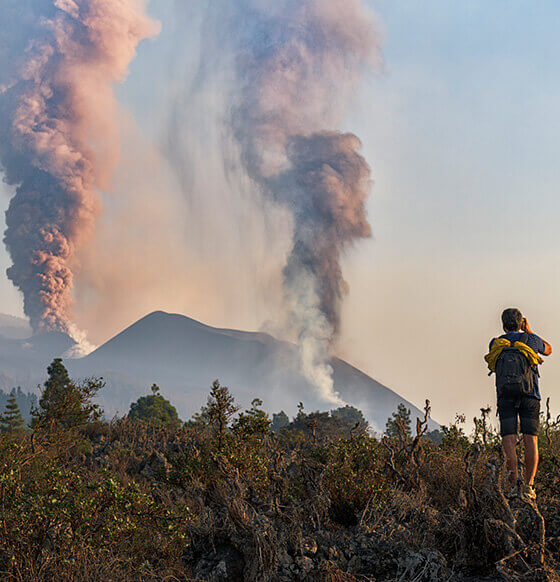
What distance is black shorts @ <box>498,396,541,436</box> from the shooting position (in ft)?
16.4

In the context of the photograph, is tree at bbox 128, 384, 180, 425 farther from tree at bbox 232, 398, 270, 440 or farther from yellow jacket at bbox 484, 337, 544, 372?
yellow jacket at bbox 484, 337, 544, 372

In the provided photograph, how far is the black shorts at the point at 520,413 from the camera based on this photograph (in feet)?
16.4

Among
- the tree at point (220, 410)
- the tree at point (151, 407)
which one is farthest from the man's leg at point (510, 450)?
the tree at point (151, 407)

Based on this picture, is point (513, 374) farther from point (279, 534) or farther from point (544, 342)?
point (279, 534)

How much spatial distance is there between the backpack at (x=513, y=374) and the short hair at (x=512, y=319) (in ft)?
0.91

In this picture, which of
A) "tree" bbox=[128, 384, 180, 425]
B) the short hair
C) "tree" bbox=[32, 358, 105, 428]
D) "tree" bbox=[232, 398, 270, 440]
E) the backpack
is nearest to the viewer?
the backpack

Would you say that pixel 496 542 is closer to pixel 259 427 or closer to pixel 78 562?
pixel 78 562

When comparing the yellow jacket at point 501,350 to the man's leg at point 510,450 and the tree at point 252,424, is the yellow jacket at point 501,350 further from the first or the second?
the tree at point 252,424

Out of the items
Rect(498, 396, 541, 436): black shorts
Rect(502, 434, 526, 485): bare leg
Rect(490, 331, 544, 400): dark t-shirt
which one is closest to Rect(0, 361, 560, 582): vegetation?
Rect(502, 434, 526, 485): bare leg

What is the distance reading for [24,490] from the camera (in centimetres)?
486

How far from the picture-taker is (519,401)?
5082 mm

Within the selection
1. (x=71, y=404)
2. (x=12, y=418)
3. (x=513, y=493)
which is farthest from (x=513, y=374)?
(x=12, y=418)

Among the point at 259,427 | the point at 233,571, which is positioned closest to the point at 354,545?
the point at 233,571

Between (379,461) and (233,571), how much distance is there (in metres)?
3.63
